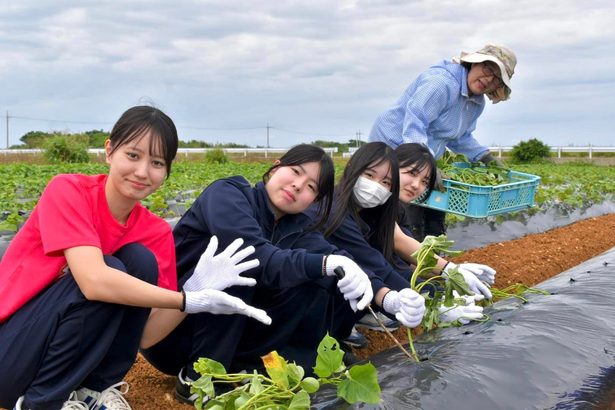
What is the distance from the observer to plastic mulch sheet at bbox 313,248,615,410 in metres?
1.72

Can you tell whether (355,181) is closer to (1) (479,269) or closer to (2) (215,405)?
(1) (479,269)

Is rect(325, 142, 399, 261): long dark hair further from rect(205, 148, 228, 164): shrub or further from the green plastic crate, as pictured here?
rect(205, 148, 228, 164): shrub

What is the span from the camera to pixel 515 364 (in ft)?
6.27

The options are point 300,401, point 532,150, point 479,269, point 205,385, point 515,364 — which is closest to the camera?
point 300,401

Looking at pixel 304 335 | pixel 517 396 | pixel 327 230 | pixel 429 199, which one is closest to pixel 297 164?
pixel 327 230

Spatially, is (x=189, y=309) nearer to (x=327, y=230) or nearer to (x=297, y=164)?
(x=297, y=164)

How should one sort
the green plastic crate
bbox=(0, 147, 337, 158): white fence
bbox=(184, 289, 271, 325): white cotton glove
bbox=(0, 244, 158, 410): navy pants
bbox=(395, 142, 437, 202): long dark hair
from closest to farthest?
1. bbox=(0, 244, 158, 410): navy pants
2. bbox=(184, 289, 271, 325): white cotton glove
3. bbox=(395, 142, 437, 202): long dark hair
4. the green plastic crate
5. bbox=(0, 147, 337, 158): white fence

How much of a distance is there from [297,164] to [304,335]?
61cm

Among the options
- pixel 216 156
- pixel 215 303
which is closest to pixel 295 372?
pixel 215 303

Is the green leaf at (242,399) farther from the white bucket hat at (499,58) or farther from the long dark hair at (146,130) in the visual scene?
the white bucket hat at (499,58)

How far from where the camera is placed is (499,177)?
449cm

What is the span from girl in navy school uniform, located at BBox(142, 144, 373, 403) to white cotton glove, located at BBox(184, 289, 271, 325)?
0.18 m

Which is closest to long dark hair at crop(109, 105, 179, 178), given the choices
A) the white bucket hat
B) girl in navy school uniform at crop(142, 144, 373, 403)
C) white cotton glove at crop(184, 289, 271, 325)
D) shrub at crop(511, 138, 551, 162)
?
girl in navy school uniform at crop(142, 144, 373, 403)

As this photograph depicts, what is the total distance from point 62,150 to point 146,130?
699 inches
